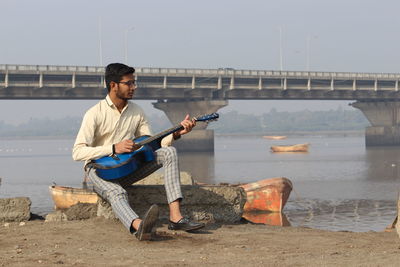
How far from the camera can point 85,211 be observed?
34.1ft

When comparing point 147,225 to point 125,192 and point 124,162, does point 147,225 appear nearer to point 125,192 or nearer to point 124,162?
point 125,192

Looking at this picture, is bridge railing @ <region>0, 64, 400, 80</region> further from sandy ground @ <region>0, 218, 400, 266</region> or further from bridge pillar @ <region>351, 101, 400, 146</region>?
sandy ground @ <region>0, 218, 400, 266</region>

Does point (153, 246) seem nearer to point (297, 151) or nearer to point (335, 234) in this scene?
point (335, 234)

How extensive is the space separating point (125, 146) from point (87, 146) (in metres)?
0.65

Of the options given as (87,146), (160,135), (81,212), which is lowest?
(81,212)

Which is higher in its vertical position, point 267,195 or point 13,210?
point 13,210

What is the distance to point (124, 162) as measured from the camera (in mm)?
8734

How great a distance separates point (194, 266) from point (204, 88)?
76.2 meters

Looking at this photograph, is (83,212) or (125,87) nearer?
(125,87)

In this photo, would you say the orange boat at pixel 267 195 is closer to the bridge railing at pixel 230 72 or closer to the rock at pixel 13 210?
the rock at pixel 13 210

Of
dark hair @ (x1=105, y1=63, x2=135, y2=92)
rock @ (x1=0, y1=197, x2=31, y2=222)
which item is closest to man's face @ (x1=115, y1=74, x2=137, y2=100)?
dark hair @ (x1=105, y1=63, x2=135, y2=92)

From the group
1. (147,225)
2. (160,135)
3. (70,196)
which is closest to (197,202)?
(160,135)

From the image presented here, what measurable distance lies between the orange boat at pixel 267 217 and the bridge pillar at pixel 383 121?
7801 centimetres

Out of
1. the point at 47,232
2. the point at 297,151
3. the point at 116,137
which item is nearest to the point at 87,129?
the point at 116,137
